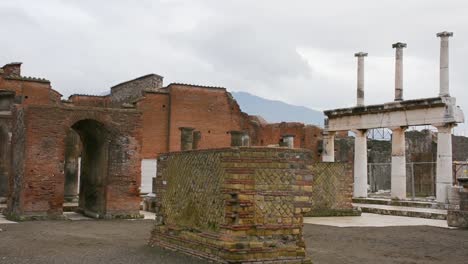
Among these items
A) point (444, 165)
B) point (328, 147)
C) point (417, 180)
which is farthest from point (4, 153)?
point (417, 180)

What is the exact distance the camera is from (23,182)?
51.4 ft

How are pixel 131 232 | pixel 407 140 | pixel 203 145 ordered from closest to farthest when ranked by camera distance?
1. pixel 131 232
2. pixel 203 145
3. pixel 407 140

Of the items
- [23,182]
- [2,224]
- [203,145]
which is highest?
[203,145]

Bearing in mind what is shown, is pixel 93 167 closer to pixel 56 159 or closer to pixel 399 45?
pixel 56 159

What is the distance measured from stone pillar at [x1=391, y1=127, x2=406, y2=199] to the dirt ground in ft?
26.1

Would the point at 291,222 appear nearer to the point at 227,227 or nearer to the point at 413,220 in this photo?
the point at 227,227

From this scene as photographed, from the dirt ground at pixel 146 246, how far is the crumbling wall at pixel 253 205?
2.45ft

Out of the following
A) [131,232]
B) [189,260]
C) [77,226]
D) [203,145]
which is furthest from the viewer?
[203,145]

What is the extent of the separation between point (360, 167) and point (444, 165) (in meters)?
4.60

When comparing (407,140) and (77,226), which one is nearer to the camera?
(77,226)

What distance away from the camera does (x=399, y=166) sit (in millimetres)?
23141

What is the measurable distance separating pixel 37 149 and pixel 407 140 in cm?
2293

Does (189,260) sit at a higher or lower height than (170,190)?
lower

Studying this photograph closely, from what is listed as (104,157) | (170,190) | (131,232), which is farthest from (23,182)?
(170,190)
